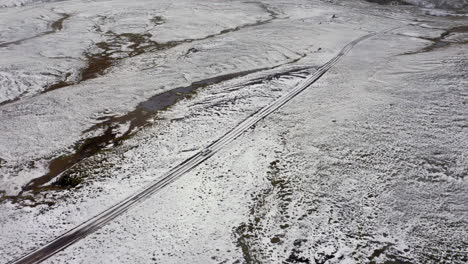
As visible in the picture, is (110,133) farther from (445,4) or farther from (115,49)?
(445,4)

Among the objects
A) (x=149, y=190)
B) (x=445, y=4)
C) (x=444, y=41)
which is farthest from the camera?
(x=445, y=4)

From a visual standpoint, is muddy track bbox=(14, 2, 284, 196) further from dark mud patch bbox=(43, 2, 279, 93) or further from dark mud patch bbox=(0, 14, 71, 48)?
dark mud patch bbox=(0, 14, 71, 48)

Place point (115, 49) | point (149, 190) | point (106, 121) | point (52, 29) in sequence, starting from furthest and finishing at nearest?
point (52, 29)
point (115, 49)
point (106, 121)
point (149, 190)

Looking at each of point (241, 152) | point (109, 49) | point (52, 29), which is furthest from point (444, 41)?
point (52, 29)

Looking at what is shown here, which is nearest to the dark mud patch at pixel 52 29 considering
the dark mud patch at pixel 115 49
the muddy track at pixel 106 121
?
the dark mud patch at pixel 115 49

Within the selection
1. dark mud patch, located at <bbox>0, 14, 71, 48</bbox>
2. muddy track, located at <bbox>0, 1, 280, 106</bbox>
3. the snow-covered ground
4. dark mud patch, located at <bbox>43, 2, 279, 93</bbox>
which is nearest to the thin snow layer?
the snow-covered ground

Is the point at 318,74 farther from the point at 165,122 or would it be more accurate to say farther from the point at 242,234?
the point at 242,234

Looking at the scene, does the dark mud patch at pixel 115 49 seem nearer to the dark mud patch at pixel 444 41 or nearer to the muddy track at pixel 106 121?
the muddy track at pixel 106 121
